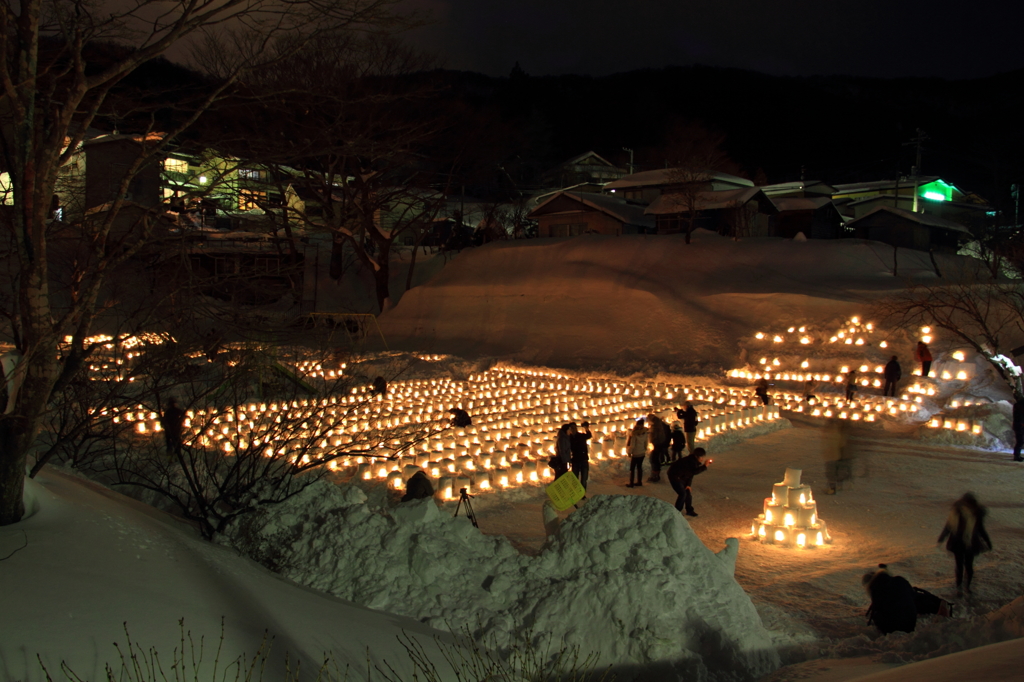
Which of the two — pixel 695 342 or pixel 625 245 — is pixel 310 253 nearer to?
pixel 625 245

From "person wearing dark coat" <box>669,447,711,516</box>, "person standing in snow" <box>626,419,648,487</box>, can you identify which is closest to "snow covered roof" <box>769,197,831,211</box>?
"person standing in snow" <box>626,419,648,487</box>

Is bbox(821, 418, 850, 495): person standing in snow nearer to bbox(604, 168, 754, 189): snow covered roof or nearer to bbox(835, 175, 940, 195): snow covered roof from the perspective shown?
bbox(604, 168, 754, 189): snow covered roof

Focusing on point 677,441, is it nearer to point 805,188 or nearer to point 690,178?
point 690,178

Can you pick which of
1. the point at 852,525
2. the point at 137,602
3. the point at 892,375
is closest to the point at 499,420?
the point at 852,525

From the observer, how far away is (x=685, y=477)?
945cm

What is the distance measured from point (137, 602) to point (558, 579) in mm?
3237

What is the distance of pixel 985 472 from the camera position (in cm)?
1170

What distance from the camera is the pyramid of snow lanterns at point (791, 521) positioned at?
8.53m

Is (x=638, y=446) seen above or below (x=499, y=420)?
above

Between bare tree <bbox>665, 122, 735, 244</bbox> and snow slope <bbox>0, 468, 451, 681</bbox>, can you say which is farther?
bare tree <bbox>665, 122, 735, 244</bbox>

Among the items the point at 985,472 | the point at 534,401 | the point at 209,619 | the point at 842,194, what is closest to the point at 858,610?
the point at 209,619

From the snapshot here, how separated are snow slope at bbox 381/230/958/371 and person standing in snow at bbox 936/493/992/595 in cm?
1482

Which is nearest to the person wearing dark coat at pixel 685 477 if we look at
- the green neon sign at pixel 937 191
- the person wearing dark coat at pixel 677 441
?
the person wearing dark coat at pixel 677 441

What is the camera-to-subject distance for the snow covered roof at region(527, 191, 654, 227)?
3650 centimetres
